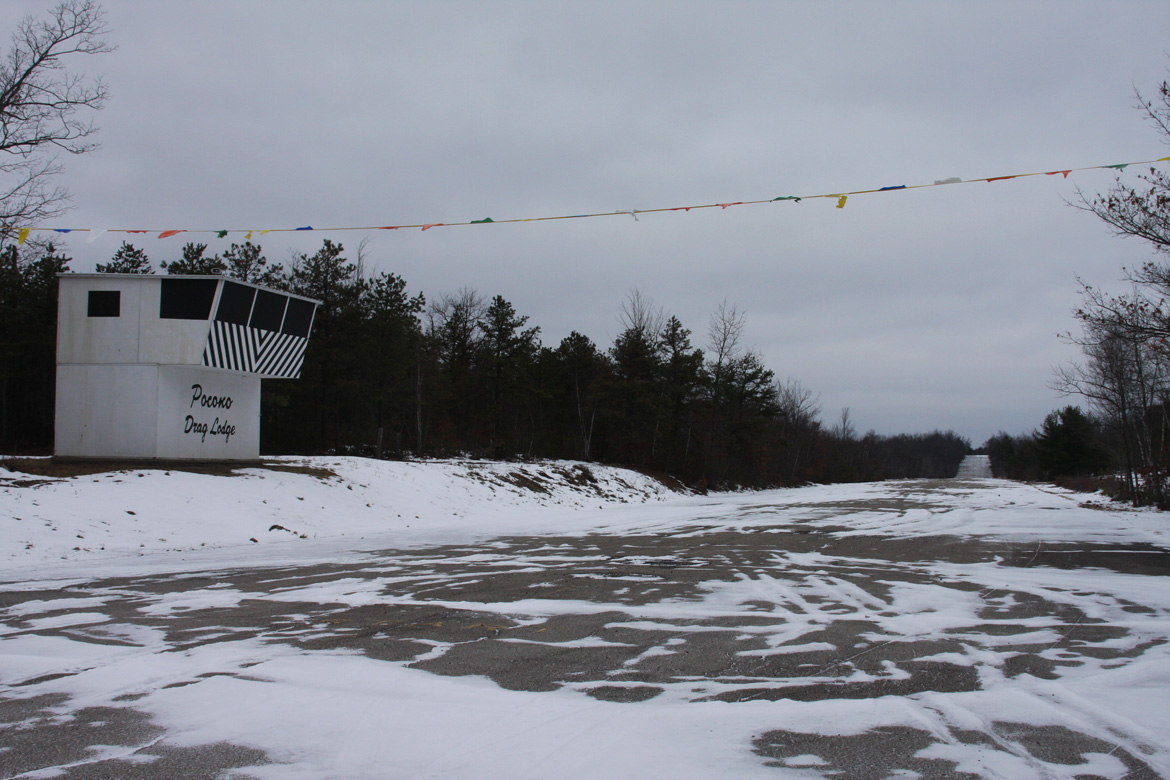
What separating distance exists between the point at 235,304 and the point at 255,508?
559 cm

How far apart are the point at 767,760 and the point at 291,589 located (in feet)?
21.0

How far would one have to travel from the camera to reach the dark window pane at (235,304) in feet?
58.3

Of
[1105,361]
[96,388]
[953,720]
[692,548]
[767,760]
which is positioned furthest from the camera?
[1105,361]

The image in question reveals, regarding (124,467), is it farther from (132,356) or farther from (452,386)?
(452,386)

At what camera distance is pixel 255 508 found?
51.7 feet

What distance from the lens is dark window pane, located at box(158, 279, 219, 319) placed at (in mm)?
17172

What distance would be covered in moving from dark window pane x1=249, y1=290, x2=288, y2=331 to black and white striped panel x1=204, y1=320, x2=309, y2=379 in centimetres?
17

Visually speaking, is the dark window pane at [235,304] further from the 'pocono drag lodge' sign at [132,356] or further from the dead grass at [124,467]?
the dead grass at [124,467]

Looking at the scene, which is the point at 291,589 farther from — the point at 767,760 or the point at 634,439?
the point at 634,439

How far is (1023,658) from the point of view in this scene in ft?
17.1

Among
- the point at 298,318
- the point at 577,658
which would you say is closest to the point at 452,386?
the point at 298,318

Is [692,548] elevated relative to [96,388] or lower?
lower

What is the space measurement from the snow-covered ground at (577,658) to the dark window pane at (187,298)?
5.84 metres

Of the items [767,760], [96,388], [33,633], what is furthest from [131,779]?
[96,388]
